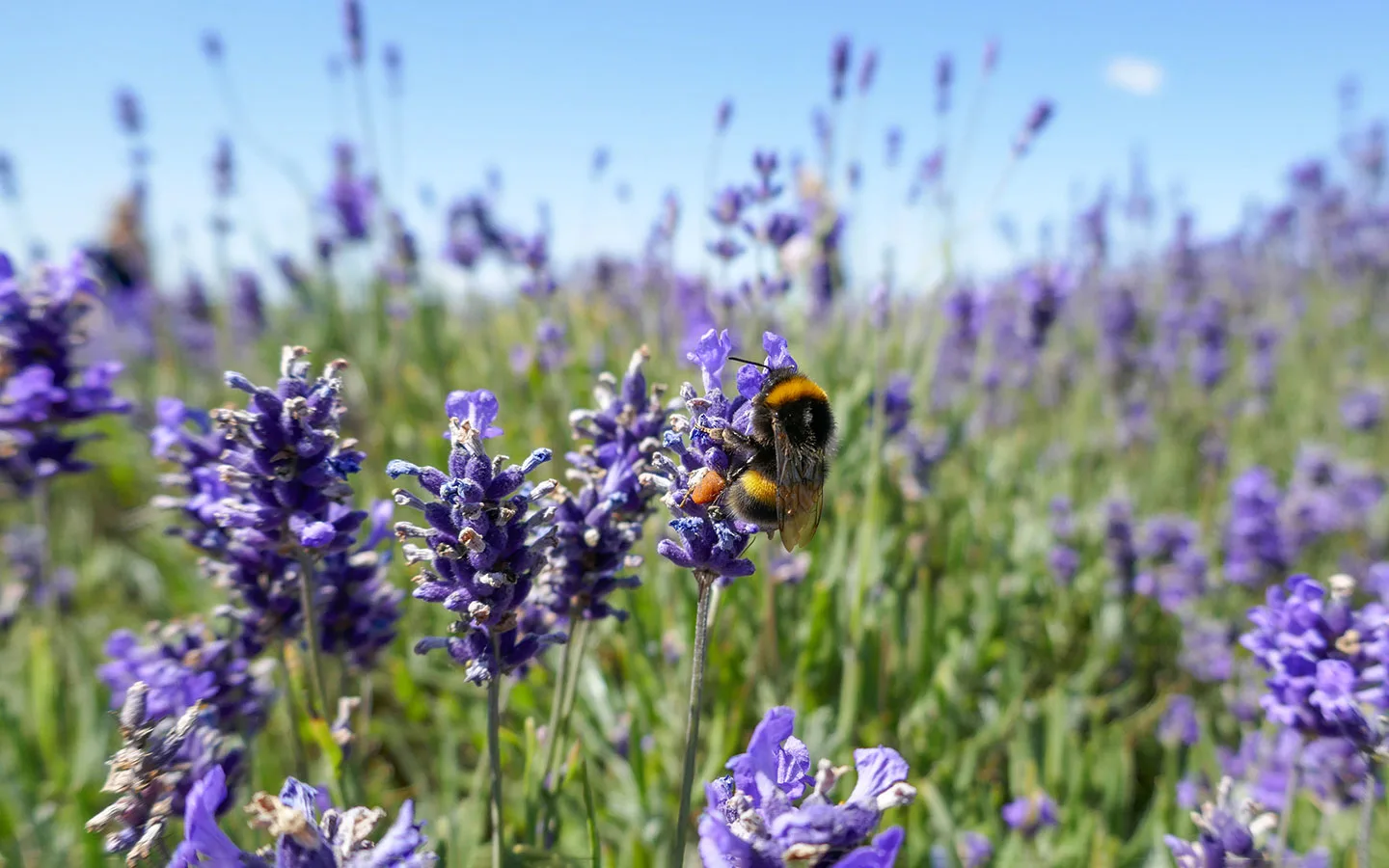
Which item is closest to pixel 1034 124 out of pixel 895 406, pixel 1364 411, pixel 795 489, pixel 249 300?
pixel 895 406

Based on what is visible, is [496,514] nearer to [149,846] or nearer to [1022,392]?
[149,846]

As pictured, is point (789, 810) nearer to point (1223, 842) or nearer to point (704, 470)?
point (704, 470)

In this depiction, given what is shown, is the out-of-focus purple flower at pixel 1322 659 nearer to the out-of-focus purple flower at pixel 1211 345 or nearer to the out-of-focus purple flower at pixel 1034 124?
the out-of-focus purple flower at pixel 1034 124

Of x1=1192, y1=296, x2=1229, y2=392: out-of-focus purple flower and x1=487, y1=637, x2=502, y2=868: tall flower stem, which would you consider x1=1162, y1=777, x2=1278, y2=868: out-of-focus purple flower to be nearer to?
x1=487, y1=637, x2=502, y2=868: tall flower stem

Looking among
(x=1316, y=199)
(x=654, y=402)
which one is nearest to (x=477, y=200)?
(x=654, y=402)

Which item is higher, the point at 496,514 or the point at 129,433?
the point at 129,433

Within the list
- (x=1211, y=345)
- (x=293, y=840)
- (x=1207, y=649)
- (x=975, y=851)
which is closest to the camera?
(x=293, y=840)
